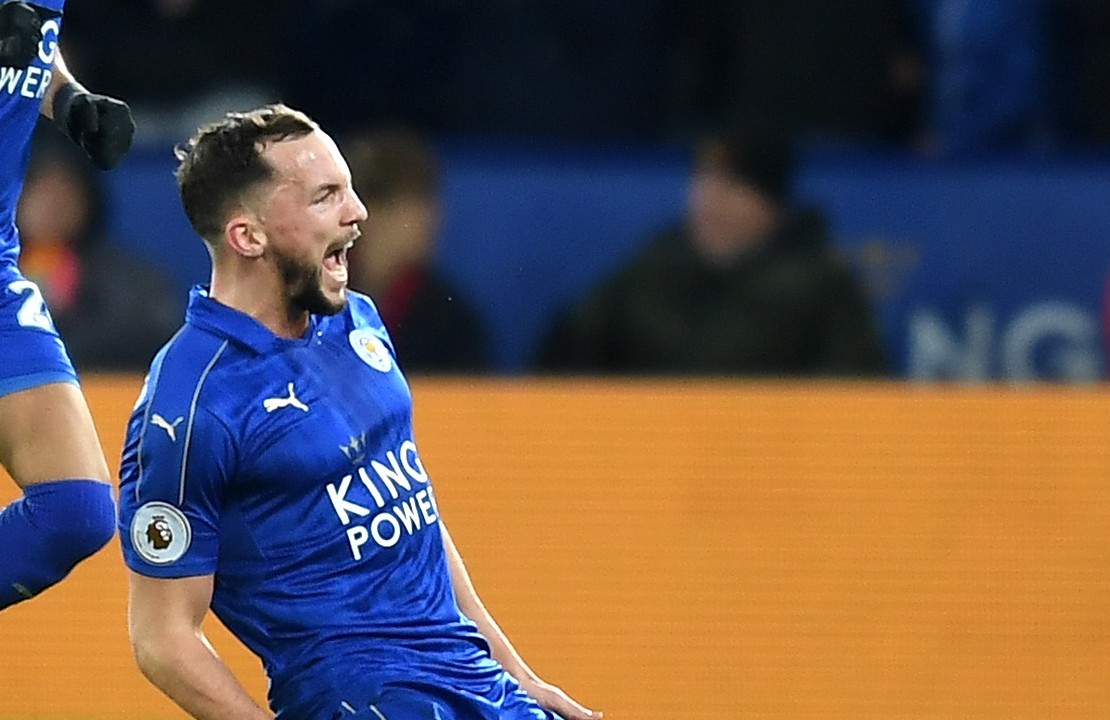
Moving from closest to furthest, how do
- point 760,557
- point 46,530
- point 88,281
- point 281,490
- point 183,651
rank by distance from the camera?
point 183,651 → point 281,490 → point 46,530 → point 760,557 → point 88,281

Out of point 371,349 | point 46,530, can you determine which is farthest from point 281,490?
point 46,530

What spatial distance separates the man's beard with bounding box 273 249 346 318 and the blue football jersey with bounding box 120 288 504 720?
81 millimetres

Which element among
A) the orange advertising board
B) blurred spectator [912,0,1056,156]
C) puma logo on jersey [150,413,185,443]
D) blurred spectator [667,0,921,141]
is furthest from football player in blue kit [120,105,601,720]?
blurred spectator [912,0,1056,156]

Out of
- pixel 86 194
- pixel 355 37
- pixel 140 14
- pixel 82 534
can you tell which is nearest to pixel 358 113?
pixel 355 37

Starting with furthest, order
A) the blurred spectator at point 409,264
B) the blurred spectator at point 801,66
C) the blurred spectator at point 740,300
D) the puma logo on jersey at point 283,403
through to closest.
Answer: the blurred spectator at point 801,66 < the blurred spectator at point 740,300 < the blurred spectator at point 409,264 < the puma logo on jersey at point 283,403

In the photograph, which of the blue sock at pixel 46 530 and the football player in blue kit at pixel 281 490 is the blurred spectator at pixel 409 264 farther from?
the football player in blue kit at pixel 281 490

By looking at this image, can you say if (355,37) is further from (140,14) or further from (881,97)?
(881,97)

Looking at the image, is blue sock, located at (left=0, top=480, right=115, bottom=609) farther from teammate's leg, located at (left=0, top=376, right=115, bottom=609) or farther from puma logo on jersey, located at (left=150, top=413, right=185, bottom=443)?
puma logo on jersey, located at (left=150, top=413, right=185, bottom=443)

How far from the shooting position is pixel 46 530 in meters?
4.35

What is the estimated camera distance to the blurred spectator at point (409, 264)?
7309 millimetres

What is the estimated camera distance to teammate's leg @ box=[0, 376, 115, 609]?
436 cm

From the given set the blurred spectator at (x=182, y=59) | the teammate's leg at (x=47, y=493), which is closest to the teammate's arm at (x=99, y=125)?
the teammate's leg at (x=47, y=493)

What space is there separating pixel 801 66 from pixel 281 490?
15.9ft

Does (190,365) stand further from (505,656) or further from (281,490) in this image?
(505,656)
